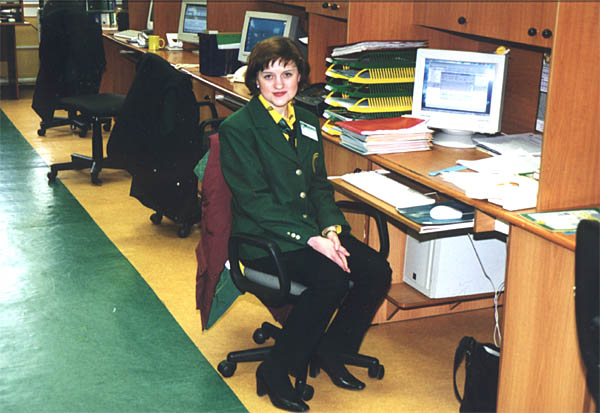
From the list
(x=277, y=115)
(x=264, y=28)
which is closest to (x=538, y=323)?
(x=277, y=115)

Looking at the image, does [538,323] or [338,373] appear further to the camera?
[338,373]

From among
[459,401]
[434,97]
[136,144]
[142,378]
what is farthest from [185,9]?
[459,401]

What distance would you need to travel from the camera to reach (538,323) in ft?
7.48

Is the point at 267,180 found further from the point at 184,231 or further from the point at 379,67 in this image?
the point at 184,231

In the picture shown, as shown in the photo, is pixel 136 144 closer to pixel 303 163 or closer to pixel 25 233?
pixel 25 233

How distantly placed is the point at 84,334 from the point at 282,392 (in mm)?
1006

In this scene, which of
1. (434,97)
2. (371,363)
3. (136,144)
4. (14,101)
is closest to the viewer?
(371,363)

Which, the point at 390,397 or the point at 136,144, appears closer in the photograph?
the point at 390,397

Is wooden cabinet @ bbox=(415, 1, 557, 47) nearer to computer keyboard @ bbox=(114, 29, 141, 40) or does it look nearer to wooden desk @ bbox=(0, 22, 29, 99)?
computer keyboard @ bbox=(114, 29, 141, 40)

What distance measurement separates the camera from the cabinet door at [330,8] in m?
3.57

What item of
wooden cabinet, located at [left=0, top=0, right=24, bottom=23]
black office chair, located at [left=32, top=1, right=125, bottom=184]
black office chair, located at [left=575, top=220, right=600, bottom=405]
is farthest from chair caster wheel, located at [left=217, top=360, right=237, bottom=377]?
wooden cabinet, located at [left=0, top=0, right=24, bottom=23]

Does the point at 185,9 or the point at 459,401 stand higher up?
the point at 185,9

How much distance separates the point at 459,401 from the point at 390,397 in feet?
0.80

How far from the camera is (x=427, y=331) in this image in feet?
10.9
